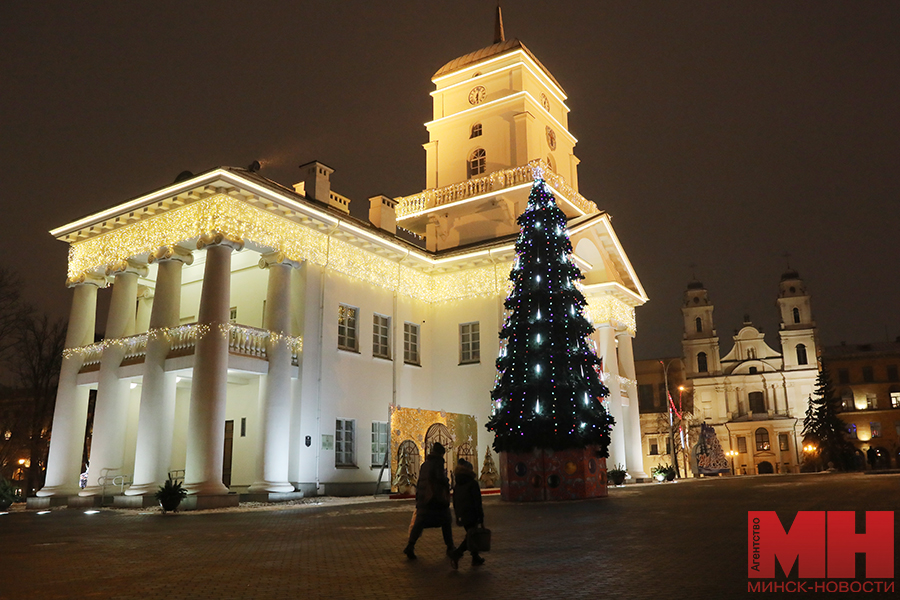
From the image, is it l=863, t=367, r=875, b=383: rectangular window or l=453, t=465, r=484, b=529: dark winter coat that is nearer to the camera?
l=453, t=465, r=484, b=529: dark winter coat

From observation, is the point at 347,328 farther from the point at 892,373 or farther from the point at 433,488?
the point at 892,373

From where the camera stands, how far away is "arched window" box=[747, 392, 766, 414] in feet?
245

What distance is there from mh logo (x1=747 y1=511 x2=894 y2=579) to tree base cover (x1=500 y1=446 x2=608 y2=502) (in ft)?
23.5

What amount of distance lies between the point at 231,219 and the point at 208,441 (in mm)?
6445

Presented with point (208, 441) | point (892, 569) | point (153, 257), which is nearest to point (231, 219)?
point (153, 257)

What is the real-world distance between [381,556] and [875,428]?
79816mm

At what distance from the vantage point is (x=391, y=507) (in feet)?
59.8

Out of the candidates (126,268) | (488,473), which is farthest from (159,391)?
(488,473)

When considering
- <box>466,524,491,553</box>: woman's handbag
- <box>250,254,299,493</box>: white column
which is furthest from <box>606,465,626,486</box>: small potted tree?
<box>466,524,491,553</box>: woman's handbag

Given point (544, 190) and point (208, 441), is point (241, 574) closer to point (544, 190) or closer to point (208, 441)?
point (208, 441)

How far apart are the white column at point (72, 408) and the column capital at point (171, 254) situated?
14.5ft

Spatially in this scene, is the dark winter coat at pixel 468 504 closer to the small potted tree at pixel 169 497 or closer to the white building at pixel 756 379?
the small potted tree at pixel 169 497

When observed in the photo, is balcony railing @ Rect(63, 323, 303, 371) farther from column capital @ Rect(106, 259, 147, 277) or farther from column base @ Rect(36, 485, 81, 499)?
column base @ Rect(36, 485, 81, 499)

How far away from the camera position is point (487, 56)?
33844mm
